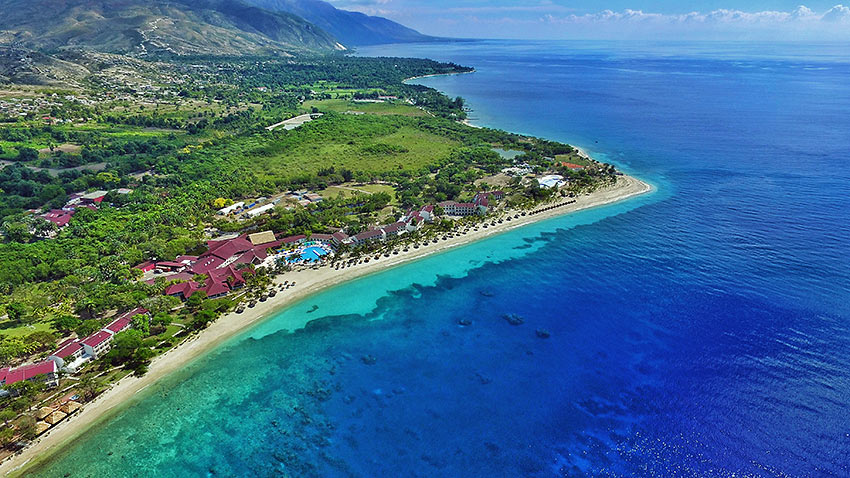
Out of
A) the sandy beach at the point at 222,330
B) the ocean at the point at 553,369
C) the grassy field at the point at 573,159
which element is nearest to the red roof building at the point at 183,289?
the sandy beach at the point at 222,330

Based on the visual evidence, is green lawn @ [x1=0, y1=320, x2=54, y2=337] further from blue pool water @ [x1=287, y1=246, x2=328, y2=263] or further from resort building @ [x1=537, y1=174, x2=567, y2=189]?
resort building @ [x1=537, y1=174, x2=567, y2=189]

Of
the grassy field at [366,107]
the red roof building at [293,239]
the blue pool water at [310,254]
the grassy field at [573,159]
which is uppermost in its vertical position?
the grassy field at [366,107]

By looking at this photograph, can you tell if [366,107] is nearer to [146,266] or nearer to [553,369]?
[146,266]

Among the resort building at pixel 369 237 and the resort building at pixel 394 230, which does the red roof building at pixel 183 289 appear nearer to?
the resort building at pixel 369 237

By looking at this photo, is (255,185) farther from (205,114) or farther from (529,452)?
(205,114)

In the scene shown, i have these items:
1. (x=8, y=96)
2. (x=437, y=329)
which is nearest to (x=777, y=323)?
(x=437, y=329)

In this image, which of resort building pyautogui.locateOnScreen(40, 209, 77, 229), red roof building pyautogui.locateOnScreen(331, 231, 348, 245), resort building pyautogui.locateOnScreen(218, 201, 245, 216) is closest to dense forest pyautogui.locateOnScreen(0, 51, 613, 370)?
resort building pyautogui.locateOnScreen(40, 209, 77, 229)
